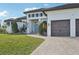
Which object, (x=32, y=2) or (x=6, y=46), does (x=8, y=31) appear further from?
(x=32, y=2)

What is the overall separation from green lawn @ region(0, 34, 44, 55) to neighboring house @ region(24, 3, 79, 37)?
0.48m

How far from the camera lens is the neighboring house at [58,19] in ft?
38.9

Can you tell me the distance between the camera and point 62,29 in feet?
40.3

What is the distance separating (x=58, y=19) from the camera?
12562 millimetres

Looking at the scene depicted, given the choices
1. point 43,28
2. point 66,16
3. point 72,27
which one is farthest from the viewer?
point 72,27

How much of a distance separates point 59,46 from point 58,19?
176 centimetres

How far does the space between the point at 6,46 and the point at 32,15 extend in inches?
77.3

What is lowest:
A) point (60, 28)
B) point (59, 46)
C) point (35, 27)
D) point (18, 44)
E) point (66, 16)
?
point (59, 46)

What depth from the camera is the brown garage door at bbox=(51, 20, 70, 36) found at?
1221 centimetres

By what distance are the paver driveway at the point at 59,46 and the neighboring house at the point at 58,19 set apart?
16.8 inches

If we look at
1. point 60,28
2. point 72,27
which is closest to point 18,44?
point 60,28

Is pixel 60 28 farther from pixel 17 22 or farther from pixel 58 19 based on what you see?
pixel 17 22

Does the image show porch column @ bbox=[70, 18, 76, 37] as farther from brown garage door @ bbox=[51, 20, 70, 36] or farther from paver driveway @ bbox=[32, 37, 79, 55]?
paver driveway @ bbox=[32, 37, 79, 55]
